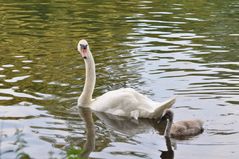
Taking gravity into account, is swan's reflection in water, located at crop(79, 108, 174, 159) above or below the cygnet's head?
below

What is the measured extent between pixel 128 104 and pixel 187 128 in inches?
64.0

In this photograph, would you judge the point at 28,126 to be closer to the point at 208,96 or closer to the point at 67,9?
the point at 208,96

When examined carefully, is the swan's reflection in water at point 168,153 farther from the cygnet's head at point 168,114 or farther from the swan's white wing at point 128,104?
the swan's white wing at point 128,104

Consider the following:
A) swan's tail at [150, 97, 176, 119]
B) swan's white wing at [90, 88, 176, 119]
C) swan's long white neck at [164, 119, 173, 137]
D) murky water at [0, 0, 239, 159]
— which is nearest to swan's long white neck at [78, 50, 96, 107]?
murky water at [0, 0, 239, 159]

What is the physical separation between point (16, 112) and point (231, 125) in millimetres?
4328

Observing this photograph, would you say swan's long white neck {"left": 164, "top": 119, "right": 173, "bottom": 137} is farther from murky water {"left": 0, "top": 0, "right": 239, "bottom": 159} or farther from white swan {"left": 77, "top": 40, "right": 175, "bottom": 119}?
white swan {"left": 77, "top": 40, "right": 175, "bottom": 119}

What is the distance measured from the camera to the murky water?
10953 millimetres

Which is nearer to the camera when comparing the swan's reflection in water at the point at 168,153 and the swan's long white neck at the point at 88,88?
the swan's reflection in water at the point at 168,153

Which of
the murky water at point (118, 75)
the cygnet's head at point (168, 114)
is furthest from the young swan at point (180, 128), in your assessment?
the murky water at point (118, 75)

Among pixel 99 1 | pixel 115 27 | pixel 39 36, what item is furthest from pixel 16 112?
pixel 99 1

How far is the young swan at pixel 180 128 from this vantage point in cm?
1133

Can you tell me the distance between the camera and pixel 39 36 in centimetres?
2212

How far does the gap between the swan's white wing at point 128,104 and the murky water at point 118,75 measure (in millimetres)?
223

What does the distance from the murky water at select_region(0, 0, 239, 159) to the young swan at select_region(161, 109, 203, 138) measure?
0.53 feet
